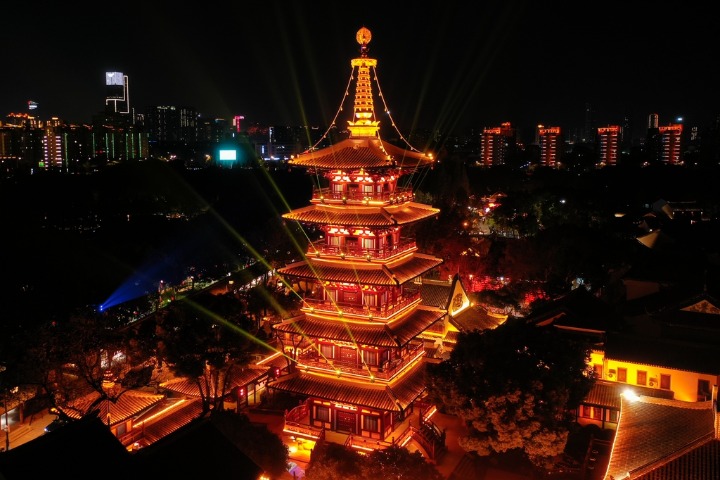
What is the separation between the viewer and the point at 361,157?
2139 cm

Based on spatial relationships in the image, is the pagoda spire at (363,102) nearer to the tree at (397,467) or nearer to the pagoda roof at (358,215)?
the pagoda roof at (358,215)

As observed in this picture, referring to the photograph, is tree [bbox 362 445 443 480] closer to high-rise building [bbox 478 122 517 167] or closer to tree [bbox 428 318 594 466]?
tree [bbox 428 318 594 466]

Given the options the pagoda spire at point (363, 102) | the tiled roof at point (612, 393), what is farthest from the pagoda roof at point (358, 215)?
the tiled roof at point (612, 393)

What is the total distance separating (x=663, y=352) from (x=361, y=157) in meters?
15.6

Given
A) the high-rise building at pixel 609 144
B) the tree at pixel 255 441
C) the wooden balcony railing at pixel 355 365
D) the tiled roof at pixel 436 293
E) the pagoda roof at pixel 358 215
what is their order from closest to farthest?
the tree at pixel 255 441
the wooden balcony railing at pixel 355 365
the pagoda roof at pixel 358 215
the tiled roof at pixel 436 293
the high-rise building at pixel 609 144

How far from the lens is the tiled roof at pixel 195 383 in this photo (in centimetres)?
2286

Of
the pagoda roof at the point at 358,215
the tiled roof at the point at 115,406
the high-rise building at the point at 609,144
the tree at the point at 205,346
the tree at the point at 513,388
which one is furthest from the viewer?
the high-rise building at the point at 609,144

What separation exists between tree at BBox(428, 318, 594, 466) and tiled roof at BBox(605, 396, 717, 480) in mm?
2127

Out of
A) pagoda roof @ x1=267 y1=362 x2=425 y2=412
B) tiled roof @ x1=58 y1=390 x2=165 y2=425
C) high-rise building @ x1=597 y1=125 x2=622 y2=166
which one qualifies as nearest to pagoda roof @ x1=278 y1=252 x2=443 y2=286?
pagoda roof @ x1=267 y1=362 x2=425 y2=412

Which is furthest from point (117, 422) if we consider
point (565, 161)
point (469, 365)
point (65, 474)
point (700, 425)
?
point (565, 161)

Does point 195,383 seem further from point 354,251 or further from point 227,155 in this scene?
point 227,155

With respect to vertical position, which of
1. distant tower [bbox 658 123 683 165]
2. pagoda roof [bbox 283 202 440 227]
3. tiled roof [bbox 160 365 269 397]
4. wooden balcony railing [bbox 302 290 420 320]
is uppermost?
distant tower [bbox 658 123 683 165]

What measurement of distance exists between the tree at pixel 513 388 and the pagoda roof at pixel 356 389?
983 mm

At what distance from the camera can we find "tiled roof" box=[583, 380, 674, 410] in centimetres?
2345
